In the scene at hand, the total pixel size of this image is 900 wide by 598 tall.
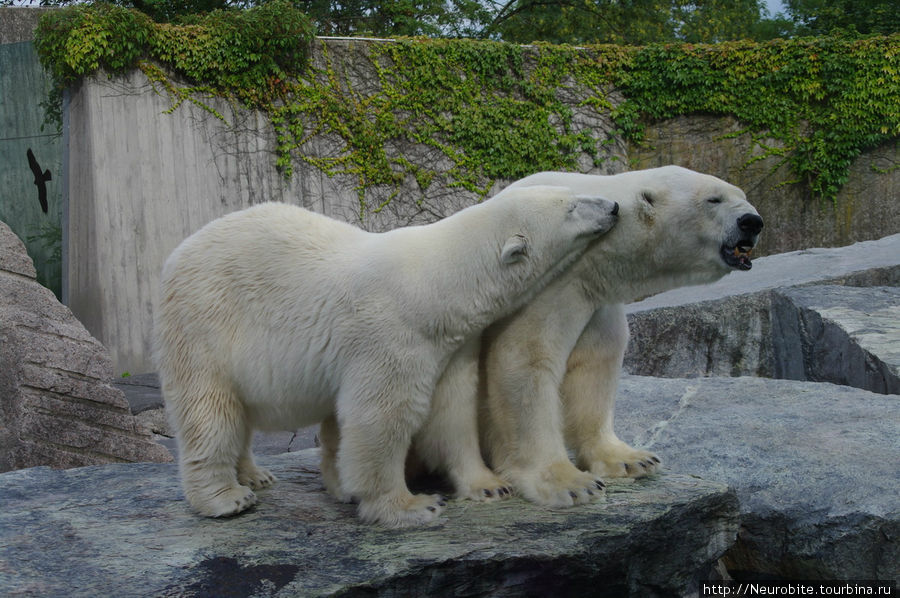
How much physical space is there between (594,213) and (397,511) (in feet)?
3.54

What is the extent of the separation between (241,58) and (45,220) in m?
3.28

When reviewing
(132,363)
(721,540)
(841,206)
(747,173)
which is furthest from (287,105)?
(721,540)

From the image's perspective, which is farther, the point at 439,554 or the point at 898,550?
the point at 898,550

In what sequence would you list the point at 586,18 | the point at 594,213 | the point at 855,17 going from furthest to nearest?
the point at 586,18 → the point at 855,17 → the point at 594,213

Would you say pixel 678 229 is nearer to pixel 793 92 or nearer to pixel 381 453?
pixel 381 453

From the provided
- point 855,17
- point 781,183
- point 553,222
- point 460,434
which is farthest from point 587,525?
point 855,17

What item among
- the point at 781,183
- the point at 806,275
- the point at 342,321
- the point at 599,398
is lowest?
the point at 599,398

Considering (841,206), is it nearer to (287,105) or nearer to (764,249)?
(764,249)

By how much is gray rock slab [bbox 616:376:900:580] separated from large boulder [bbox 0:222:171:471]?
2943mm

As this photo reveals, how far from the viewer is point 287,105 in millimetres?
10125

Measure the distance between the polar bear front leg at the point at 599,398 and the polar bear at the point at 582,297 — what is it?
0.31ft

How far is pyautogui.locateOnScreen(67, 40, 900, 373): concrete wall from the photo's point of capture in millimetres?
9156

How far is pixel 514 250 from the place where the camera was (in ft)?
8.52

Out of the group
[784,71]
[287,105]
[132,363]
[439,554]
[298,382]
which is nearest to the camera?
[439,554]
